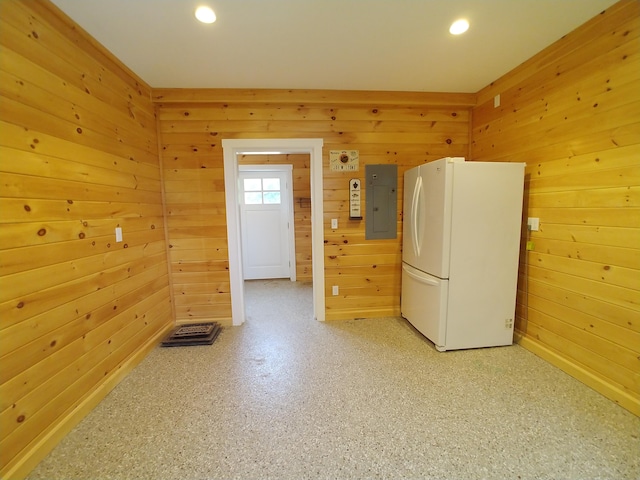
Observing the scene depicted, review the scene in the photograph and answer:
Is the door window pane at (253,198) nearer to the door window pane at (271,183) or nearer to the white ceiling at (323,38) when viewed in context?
the door window pane at (271,183)

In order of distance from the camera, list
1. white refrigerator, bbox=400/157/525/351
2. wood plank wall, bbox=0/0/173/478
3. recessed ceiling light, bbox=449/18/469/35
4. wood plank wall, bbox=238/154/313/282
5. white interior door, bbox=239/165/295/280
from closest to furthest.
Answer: wood plank wall, bbox=0/0/173/478, recessed ceiling light, bbox=449/18/469/35, white refrigerator, bbox=400/157/525/351, wood plank wall, bbox=238/154/313/282, white interior door, bbox=239/165/295/280

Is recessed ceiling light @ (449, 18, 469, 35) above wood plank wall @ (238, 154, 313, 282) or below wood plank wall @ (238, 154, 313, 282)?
above

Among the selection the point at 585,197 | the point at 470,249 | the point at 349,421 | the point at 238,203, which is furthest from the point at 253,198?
the point at 585,197

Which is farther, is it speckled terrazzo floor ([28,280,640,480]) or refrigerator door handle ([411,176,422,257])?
refrigerator door handle ([411,176,422,257])

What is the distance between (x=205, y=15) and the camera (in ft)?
5.21

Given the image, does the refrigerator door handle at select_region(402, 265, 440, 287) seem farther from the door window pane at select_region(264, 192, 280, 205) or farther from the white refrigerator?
the door window pane at select_region(264, 192, 280, 205)

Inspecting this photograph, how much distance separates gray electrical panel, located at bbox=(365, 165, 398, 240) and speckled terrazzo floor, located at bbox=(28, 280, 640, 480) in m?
1.22

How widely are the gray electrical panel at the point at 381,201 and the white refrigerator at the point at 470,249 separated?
47 cm

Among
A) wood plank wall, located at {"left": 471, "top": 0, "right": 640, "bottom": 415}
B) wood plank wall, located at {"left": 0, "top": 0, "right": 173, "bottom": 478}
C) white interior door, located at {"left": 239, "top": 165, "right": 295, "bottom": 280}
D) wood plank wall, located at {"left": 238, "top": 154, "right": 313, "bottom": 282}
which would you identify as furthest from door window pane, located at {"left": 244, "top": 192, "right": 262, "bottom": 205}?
wood plank wall, located at {"left": 471, "top": 0, "right": 640, "bottom": 415}

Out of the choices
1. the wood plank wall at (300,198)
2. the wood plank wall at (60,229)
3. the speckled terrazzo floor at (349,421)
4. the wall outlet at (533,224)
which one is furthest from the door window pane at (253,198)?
the wall outlet at (533,224)

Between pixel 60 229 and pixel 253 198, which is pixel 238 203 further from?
pixel 253 198

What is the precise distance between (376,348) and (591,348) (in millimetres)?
1516

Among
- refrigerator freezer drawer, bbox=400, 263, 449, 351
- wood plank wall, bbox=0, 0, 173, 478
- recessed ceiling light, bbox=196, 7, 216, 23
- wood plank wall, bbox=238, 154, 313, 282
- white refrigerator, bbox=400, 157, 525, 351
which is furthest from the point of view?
wood plank wall, bbox=238, 154, 313, 282

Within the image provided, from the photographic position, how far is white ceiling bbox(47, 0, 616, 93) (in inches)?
61.2
